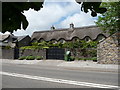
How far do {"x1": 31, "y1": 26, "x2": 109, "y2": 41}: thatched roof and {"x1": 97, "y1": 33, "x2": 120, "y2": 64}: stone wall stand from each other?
14.7 metres

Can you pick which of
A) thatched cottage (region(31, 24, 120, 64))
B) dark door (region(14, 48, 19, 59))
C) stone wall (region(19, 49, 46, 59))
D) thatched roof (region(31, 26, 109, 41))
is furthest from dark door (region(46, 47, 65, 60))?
thatched roof (region(31, 26, 109, 41))

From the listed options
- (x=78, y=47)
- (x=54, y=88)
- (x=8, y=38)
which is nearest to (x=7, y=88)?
(x=54, y=88)

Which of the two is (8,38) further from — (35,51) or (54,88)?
(54,88)

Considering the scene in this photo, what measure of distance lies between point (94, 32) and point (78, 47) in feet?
42.0

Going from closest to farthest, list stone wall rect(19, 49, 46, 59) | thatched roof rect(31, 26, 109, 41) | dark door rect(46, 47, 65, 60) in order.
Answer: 1. dark door rect(46, 47, 65, 60)
2. stone wall rect(19, 49, 46, 59)
3. thatched roof rect(31, 26, 109, 41)

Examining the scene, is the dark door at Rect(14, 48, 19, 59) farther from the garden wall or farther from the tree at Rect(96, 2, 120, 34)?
the tree at Rect(96, 2, 120, 34)

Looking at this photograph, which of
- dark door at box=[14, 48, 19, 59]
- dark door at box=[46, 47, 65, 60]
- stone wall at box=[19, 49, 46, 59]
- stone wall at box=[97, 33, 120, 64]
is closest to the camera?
stone wall at box=[97, 33, 120, 64]

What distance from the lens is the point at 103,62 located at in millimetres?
17547

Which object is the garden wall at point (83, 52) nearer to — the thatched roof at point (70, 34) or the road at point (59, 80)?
the road at point (59, 80)

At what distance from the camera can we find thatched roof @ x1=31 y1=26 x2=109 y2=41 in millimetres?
33344

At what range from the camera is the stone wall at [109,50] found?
1688 centimetres

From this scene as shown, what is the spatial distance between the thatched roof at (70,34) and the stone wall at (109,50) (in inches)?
578

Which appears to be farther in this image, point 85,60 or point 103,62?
Answer: point 85,60

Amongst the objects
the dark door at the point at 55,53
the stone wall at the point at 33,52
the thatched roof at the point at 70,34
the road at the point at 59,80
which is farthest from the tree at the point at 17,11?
the thatched roof at the point at 70,34
